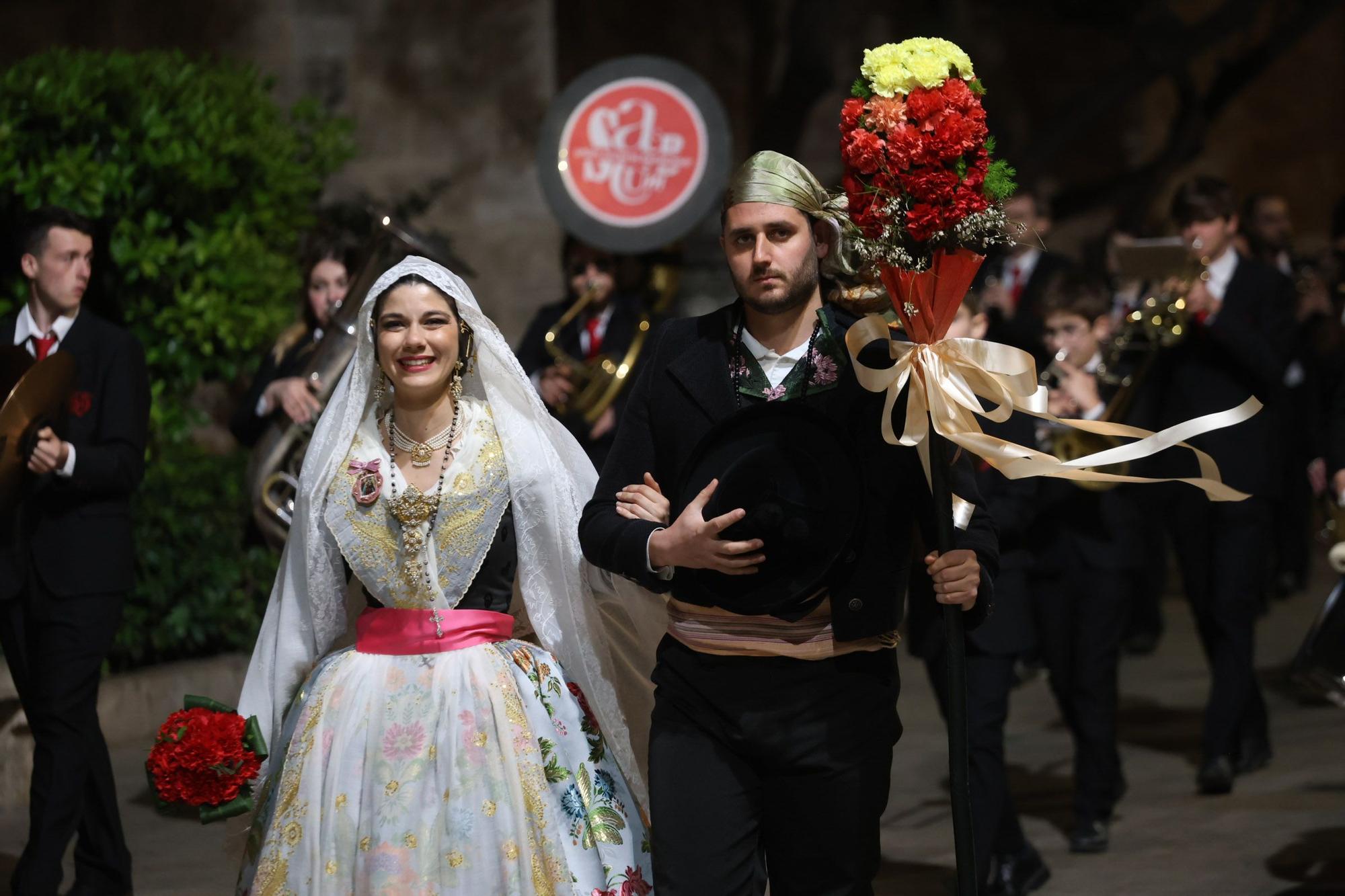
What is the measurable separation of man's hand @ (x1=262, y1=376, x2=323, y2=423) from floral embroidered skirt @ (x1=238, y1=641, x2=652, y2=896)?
7.47 ft

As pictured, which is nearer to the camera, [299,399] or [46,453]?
[46,453]

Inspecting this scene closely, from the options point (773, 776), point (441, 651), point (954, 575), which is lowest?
point (773, 776)

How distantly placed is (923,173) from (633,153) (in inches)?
190

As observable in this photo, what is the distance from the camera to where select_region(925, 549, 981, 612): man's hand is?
3662mm

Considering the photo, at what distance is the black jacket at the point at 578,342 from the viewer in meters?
7.85

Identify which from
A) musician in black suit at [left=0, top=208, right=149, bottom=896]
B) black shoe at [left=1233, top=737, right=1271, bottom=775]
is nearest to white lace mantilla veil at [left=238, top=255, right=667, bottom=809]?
musician in black suit at [left=0, top=208, right=149, bottom=896]

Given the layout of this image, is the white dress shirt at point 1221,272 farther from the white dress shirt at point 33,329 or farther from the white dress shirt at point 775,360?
the white dress shirt at point 33,329

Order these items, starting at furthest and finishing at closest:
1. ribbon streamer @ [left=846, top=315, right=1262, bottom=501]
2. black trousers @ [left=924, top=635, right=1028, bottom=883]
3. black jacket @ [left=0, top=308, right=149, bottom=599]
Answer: black trousers @ [left=924, top=635, right=1028, bottom=883]
black jacket @ [left=0, top=308, right=149, bottom=599]
ribbon streamer @ [left=846, top=315, right=1262, bottom=501]

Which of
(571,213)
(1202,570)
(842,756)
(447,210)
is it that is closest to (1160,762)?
(1202,570)

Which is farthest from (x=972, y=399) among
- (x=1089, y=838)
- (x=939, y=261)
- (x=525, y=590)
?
(x=1089, y=838)

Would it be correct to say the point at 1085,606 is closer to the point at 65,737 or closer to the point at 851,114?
the point at 851,114

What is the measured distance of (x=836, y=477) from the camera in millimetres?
3725

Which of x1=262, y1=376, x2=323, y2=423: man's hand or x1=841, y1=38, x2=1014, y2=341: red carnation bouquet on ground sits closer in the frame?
x1=841, y1=38, x2=1014, y2=341: red carnation bouquet on ground

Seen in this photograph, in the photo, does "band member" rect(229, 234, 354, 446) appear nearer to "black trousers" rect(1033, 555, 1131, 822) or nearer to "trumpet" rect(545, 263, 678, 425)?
"trumpet" rect(545, 263, 678, 425)
